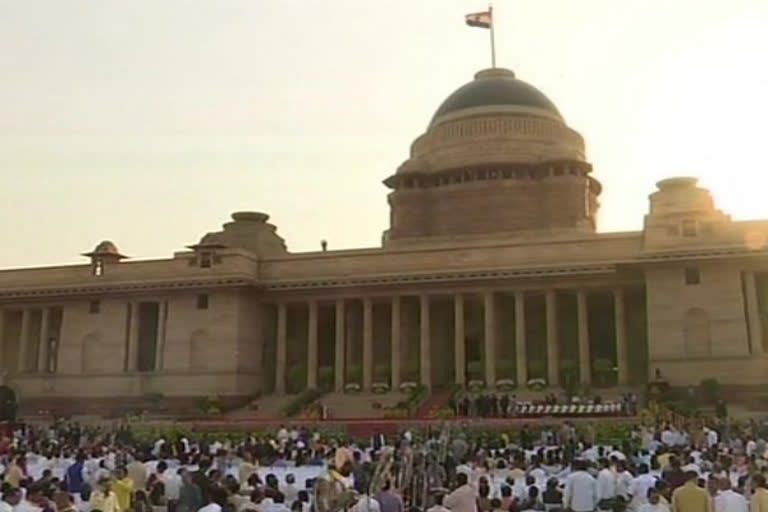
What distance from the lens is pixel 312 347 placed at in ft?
145

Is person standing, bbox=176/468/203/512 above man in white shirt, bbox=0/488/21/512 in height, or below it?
below

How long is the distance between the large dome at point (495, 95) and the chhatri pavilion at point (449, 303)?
10.5 feet

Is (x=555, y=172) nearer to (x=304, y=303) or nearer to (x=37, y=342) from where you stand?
(x=304, y=303)

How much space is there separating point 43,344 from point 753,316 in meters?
35.9

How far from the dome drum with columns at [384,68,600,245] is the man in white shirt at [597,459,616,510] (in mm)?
35901

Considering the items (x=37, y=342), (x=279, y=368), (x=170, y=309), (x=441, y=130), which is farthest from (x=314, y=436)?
(x=441, y=130)

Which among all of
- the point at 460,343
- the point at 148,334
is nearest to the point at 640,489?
the point at 460,343

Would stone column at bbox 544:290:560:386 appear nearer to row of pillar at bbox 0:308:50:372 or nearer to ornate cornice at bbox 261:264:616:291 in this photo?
ornate cornice at bbox 261:264:616:291

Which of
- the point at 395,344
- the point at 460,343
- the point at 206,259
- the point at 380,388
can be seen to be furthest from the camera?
the point at 206,259

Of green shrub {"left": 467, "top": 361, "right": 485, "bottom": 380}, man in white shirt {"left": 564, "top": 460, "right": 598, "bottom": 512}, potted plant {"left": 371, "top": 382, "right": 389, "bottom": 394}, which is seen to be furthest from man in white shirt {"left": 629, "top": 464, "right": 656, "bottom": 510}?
potted plant {"left": 371, "top": 382, "right": 389, "bottom": 394}

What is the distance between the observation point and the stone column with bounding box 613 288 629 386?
39875 millimetres

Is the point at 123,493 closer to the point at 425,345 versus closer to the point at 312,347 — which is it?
the point at 425,345

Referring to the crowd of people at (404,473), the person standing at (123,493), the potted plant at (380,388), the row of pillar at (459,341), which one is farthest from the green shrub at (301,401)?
the person standing at (123,493)

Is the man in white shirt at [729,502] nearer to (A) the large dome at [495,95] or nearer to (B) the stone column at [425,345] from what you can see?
(B) the stone column at [425,345]
